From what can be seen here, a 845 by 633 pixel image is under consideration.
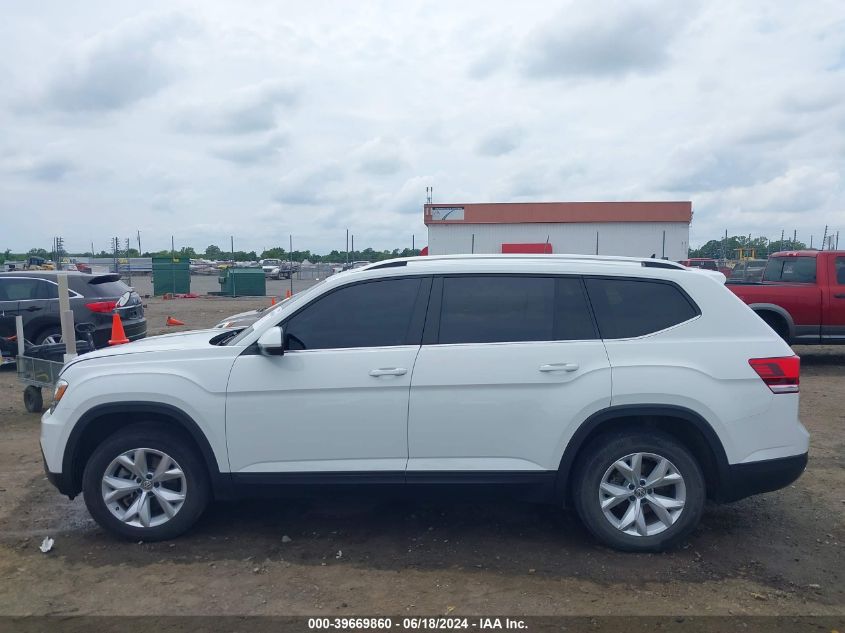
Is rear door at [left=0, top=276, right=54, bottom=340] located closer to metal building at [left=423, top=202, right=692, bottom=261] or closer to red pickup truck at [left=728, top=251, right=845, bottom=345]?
red pickup truck at [left=728, top=251, right=845, bottom=345]

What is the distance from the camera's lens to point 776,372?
450 centimetres

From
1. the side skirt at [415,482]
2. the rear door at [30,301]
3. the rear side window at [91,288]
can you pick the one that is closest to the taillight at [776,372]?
the side skirt at [415,482]

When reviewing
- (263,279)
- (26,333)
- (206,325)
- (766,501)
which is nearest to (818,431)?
(766,501)

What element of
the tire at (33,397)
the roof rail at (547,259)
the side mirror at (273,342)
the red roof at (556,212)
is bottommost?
the tire at (33,397)

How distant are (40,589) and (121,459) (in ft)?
2.80

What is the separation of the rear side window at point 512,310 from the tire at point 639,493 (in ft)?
2.47

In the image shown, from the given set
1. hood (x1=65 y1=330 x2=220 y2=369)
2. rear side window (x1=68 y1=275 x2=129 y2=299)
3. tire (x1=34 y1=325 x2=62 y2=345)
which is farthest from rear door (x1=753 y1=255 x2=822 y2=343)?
tire (x1=34 y1=325 x2=62 y2=345)

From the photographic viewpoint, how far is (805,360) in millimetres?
12625

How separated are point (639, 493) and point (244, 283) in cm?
2924

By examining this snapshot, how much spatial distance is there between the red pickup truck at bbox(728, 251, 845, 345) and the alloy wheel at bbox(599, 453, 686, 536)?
26.0 feet

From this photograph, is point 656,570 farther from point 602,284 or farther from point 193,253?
point 193,253

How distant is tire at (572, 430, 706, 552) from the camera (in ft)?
14.8

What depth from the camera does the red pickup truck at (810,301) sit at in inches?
447

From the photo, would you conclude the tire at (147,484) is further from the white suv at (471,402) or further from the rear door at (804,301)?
the rear door at (804,301)
